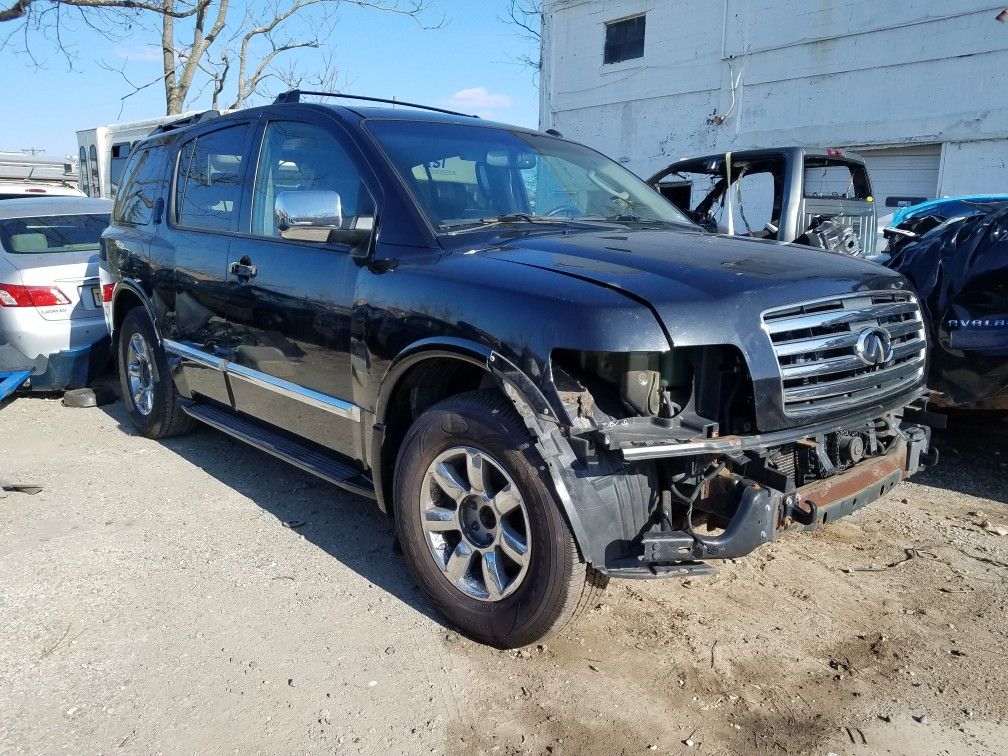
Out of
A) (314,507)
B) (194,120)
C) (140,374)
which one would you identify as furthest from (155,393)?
(194,120)

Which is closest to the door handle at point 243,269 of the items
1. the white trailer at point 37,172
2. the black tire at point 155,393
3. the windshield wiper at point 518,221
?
the windshield wiper at point 518,221

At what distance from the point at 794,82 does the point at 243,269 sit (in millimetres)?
11736

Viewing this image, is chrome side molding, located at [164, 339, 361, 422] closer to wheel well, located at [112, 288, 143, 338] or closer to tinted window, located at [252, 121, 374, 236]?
tinted window, located at [252, 121, 374, 236]

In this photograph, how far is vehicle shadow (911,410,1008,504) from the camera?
4.68 metres

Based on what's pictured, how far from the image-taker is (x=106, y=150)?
15.3 meters

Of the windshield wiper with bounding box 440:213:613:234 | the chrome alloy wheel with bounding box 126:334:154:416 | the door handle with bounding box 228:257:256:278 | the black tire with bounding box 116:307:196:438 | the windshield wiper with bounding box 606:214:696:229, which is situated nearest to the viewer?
the windshield wiper with bounding box 440:213:613:234

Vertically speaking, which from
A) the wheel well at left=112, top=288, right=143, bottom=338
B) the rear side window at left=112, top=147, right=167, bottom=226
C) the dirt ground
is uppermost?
the rear side window at left=112, top=147, right=167, bottom=226

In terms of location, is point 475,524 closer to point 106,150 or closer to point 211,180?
point 211,180

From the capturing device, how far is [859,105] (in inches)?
485

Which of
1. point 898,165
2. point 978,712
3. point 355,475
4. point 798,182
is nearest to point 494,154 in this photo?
point 355,475

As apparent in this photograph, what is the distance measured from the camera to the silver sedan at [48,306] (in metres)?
6.45

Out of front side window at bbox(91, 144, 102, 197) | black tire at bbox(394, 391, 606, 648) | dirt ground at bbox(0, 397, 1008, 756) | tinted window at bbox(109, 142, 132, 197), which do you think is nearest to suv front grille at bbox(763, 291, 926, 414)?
black tire at bbox(394, 391, 606, 648)

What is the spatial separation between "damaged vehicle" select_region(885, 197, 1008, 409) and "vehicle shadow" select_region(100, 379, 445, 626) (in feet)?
10.0

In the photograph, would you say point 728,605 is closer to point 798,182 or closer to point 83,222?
point 798,182
